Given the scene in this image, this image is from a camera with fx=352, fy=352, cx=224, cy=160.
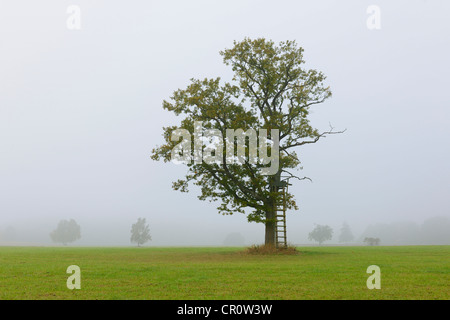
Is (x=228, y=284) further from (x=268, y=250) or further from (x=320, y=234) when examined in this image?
(x=320, y=234)

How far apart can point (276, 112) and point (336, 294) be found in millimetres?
24131

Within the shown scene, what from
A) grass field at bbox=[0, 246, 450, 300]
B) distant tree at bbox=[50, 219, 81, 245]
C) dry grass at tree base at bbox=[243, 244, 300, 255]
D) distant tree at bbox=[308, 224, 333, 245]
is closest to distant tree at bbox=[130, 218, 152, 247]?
distant tree at bbox=[50, 219, 81, 245]

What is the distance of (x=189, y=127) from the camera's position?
31.0 meters

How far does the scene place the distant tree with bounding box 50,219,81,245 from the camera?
116 m

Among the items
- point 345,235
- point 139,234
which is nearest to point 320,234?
point 345,235

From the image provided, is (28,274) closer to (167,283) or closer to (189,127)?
(167,283)

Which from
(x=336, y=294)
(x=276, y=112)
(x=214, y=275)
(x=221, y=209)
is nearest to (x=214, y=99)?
(x=276, y=112)

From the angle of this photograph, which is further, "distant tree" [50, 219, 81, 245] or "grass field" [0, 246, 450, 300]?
"distant tree" [50, 219, 81, 245]

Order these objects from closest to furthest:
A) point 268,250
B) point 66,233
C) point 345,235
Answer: point 268,250
point 66,233
point 345,235

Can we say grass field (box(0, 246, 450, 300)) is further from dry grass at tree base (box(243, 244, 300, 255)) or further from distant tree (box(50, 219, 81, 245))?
distant tree (box(50, 219, 81, 245))

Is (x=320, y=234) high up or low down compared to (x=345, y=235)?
up

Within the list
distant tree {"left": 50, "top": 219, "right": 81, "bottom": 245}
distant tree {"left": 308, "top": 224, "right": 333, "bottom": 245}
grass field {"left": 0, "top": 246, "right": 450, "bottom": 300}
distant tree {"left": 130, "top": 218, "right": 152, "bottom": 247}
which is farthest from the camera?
distant tree {"left": 308, "top": 224, "right": 333, "bottom": 245}

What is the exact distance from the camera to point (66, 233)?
11662cm
